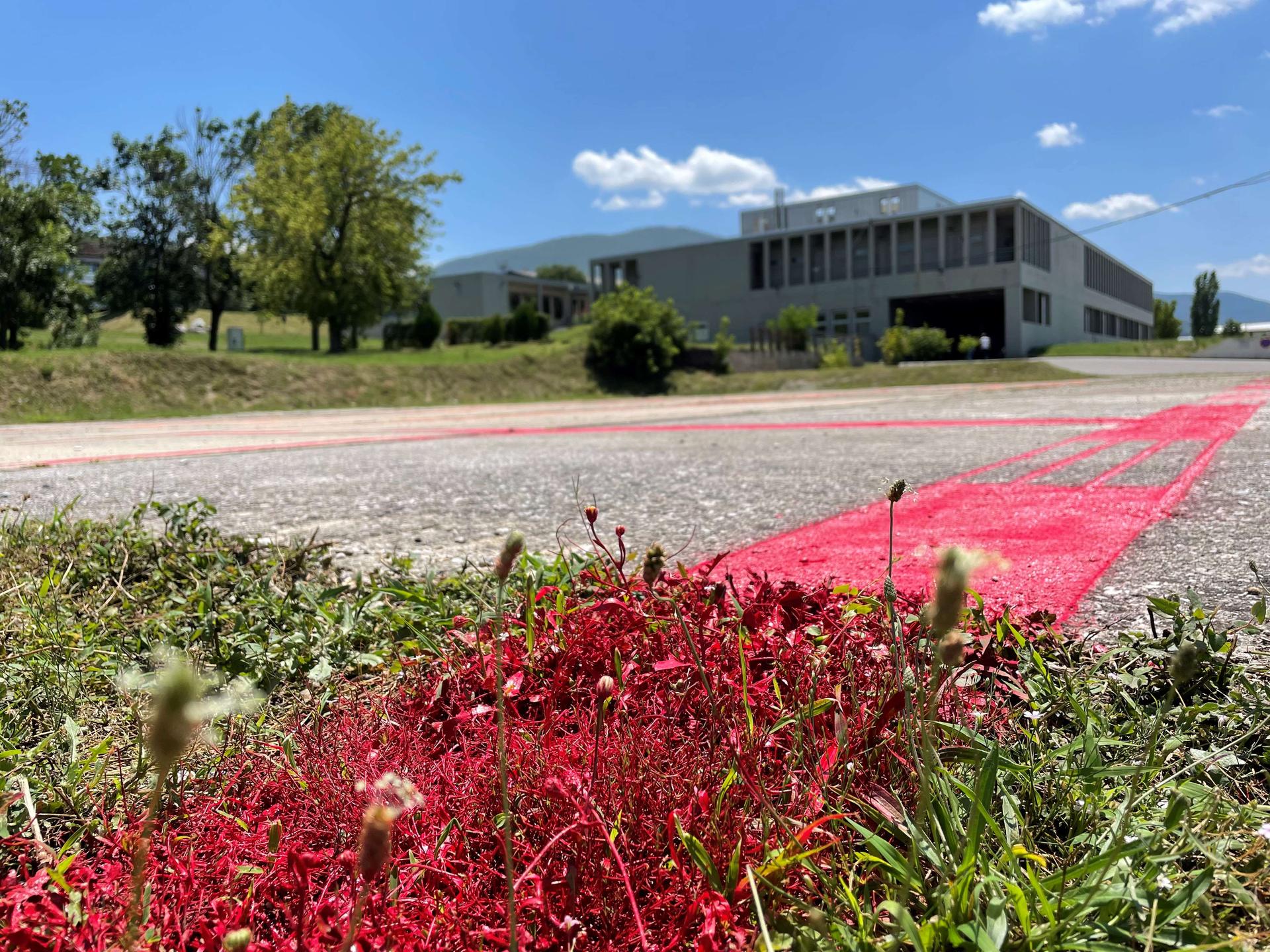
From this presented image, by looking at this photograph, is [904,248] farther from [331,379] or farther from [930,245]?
[331,379]

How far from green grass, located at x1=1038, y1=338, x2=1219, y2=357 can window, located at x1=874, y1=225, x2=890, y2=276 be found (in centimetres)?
1117

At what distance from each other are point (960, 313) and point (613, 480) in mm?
53650

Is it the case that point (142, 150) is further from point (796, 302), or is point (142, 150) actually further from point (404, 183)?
point (796, 302)

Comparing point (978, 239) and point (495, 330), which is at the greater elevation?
point (978, 239)

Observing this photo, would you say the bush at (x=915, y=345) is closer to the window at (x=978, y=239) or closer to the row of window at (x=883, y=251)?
the window at (x=978, y=239)

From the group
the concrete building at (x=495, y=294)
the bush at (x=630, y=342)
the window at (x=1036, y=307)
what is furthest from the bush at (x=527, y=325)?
the window at (x=1036, y=307)

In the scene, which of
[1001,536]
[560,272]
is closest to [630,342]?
[1001,536]

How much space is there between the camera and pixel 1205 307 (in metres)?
81.2

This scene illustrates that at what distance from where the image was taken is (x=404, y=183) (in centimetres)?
3219

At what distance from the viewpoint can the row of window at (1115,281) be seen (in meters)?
61.6

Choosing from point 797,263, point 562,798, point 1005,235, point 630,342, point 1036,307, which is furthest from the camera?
point 797,263

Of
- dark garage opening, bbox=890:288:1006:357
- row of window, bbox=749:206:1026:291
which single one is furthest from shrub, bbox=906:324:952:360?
row of window, bbox=749:206:1026:291

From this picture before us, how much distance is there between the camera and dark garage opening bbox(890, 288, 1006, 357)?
48438 mm

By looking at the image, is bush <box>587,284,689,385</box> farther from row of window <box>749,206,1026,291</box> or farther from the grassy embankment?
row of window <box>749,206,1026,291</box>
